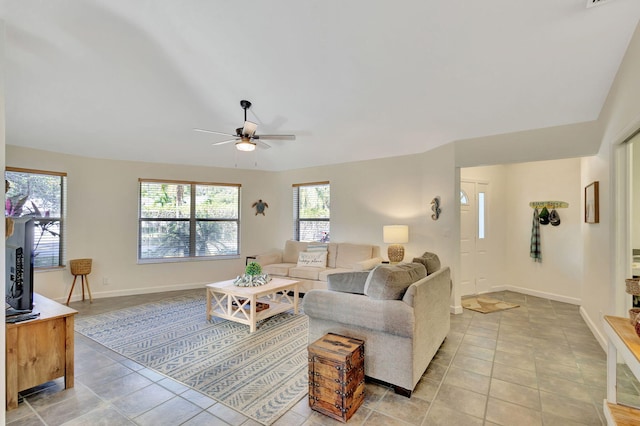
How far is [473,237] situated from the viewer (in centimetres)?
524

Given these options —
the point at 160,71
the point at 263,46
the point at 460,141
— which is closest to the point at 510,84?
the point at 460,141

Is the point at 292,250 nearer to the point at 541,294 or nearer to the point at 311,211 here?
the point at 311,211

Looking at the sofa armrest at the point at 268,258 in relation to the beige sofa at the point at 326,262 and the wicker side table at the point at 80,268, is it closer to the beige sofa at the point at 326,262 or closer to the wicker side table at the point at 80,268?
the beige sofa at the point at 326,262

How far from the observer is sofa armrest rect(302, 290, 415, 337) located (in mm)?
2172

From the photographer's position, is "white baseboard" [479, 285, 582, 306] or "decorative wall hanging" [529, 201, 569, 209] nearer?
"white baseboard" [479, 285, 582, 306]

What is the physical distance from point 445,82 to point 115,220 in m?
5.50

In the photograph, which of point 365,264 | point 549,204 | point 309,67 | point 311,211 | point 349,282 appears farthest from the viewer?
point 311,211

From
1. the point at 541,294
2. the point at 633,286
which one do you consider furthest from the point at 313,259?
the point at 633,286

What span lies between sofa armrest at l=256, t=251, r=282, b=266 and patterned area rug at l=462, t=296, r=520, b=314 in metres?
3.29

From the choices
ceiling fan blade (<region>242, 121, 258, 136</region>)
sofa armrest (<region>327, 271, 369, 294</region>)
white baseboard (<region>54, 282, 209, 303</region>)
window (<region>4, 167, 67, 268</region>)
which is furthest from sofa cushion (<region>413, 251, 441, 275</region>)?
window (<region>4, 167, 67, 268</region>)

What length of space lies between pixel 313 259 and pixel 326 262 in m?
0.24

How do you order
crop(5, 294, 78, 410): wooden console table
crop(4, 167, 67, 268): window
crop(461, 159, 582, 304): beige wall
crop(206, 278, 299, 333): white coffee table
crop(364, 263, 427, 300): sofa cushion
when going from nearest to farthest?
crop(5, 294, 78, 410): wooden console table
crop(364, 263, 427, 300): sofa cushion
crop(206, 278, 299, 333): white coffee table
crop(4, 167, 67, 268): window
crop(461, 159, 582, 304): beige wall

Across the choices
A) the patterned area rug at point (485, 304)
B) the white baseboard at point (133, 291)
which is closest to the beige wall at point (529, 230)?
the patterned area rug at point (485, 304)

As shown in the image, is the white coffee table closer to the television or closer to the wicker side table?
the television
